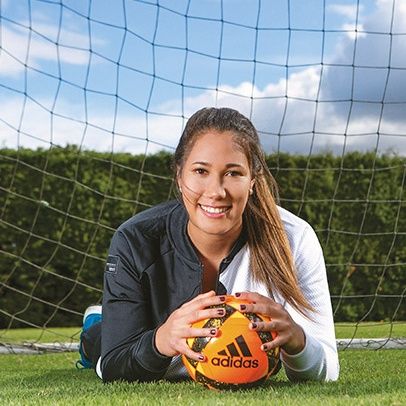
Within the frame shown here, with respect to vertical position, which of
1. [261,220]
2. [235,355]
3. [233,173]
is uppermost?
[233,173]

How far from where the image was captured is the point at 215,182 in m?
2.78

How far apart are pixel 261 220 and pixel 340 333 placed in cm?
408

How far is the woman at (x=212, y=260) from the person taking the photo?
2.83 meters

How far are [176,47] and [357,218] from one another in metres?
3.13

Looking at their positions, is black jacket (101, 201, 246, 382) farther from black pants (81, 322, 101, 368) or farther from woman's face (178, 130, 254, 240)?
black pants (81, 322, 101, 368)

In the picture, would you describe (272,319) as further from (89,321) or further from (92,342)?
(89,321)

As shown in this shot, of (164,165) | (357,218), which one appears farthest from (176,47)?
(357,218)

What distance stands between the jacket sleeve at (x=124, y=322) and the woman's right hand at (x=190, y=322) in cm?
26

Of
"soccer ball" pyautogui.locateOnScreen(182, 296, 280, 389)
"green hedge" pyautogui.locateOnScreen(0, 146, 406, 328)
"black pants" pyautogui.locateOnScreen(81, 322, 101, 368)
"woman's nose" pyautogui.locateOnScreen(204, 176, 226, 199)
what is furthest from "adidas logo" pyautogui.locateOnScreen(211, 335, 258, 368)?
"green hedge" pyautogui.locateOnScreen(0, 146, 406, 328)

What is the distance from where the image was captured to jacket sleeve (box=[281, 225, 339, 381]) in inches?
116

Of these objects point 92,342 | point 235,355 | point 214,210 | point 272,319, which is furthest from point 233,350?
point 92,342

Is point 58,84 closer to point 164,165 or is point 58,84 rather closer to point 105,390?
point 164,165

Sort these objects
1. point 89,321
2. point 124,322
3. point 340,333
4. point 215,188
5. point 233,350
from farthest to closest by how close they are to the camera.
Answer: point 340,333 → point 89,321 → point 124,322 → point 215,188 → point 233,350

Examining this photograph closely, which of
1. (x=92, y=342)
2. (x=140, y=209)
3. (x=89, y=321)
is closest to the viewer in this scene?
(x=92, y=342)
